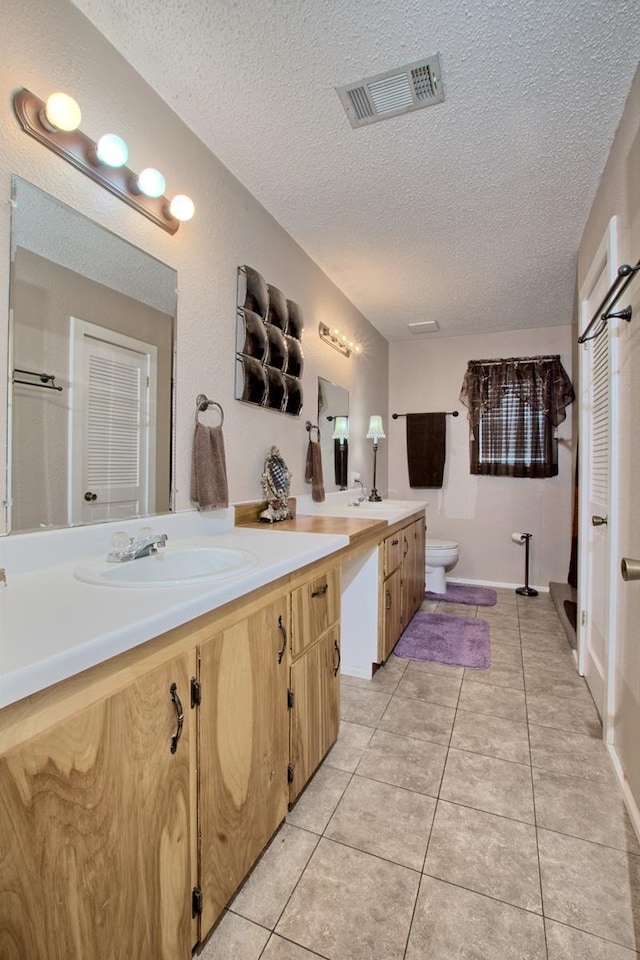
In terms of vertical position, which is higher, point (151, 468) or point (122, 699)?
point (151, 468)

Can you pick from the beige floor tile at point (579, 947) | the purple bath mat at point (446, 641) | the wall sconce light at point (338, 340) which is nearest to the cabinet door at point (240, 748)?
the beige floor tile at point (579, 947)

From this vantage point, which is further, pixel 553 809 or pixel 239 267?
pixel 239 267

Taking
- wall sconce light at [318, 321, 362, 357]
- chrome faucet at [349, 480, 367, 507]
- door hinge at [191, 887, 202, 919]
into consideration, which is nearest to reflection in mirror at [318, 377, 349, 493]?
chrome faucet at [349, 480, 367, 507]

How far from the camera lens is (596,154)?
1762 mm

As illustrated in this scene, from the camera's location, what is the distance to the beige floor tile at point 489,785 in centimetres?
140

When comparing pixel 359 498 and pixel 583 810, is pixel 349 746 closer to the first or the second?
pixel 583 810

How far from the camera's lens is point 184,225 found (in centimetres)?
163

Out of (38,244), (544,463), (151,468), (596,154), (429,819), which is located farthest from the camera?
(544,463)

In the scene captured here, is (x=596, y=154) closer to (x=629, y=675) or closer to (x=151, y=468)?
(x=629, y=675)

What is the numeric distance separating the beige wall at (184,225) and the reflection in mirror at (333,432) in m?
0.15

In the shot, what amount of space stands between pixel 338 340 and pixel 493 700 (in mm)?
2356

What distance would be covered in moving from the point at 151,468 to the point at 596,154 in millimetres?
2152

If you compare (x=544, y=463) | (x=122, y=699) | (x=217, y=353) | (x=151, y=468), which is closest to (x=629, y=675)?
(x=122, y=699)

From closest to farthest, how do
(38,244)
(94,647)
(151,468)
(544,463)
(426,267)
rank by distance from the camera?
(94,647)
(38,244)
(151,468)
(426,267)
(544,463)
